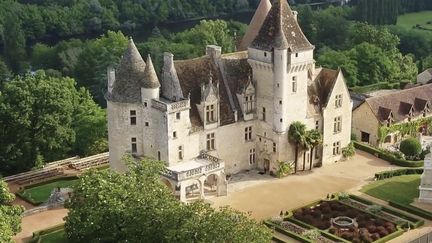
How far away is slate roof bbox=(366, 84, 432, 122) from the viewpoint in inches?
3265

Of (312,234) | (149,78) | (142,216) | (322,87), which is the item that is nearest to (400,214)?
(312,234)

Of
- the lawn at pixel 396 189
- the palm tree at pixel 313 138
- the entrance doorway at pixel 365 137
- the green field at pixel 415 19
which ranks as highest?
the green field at pixel 415 19

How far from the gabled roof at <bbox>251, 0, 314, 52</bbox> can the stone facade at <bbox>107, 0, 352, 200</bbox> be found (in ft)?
0.29

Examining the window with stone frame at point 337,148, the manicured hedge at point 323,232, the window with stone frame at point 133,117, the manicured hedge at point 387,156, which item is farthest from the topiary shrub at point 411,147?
the window with stone frame at point 133,117

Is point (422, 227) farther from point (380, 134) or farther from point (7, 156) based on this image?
point (7, 156)

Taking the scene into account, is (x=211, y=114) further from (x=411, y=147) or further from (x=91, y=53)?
(x=91, y=53)

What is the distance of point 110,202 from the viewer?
52.1m

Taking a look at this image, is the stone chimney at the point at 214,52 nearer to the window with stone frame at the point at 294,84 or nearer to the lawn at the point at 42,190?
the window with stone frame at the point at 294,84

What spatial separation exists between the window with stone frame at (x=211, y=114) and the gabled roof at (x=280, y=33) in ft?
22.6

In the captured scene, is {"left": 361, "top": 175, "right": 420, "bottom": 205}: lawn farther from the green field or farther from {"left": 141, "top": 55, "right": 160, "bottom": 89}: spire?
the green field

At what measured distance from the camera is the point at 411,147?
76438mm

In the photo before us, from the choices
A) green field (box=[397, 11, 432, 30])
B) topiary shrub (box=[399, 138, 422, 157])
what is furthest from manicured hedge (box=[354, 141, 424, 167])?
green field (box=[397, 11, 432, 30])

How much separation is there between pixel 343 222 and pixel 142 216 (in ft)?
65.0

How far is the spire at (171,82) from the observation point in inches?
2562
